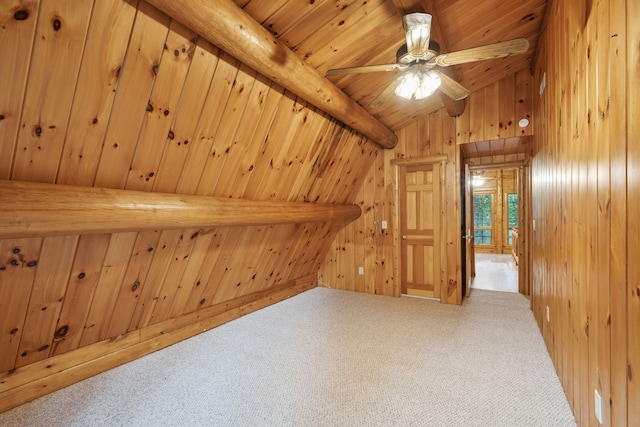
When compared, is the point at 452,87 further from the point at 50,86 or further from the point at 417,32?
the point at 50,86

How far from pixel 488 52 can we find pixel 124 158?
2.16 meters

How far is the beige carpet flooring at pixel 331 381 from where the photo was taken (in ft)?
5.65

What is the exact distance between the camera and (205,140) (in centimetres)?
202

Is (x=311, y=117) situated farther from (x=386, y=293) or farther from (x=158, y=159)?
(x=386, y=293)

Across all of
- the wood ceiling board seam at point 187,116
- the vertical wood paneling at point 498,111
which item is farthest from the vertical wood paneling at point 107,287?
the vertical wood paneling at point 498,111

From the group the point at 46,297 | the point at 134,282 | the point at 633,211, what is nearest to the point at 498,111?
the point at 633,211

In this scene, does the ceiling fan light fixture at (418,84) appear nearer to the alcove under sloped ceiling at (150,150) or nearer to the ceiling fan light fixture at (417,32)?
the ceiling fan light fixture at (417,32)

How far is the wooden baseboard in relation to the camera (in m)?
1.87

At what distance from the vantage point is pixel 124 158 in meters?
1.74

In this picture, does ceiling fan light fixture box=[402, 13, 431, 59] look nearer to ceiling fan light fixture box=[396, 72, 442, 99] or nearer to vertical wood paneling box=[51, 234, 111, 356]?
ceiling fan light fixture box=[396, 72, 442, 99]

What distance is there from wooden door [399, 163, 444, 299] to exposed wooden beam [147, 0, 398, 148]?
189 cm

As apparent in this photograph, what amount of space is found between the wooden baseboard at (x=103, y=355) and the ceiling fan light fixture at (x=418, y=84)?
273cm

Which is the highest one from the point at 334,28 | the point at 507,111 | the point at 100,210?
the point at 507,111

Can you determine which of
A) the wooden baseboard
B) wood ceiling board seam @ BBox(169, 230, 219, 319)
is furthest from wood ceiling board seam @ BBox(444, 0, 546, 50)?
the wooden baseboard
